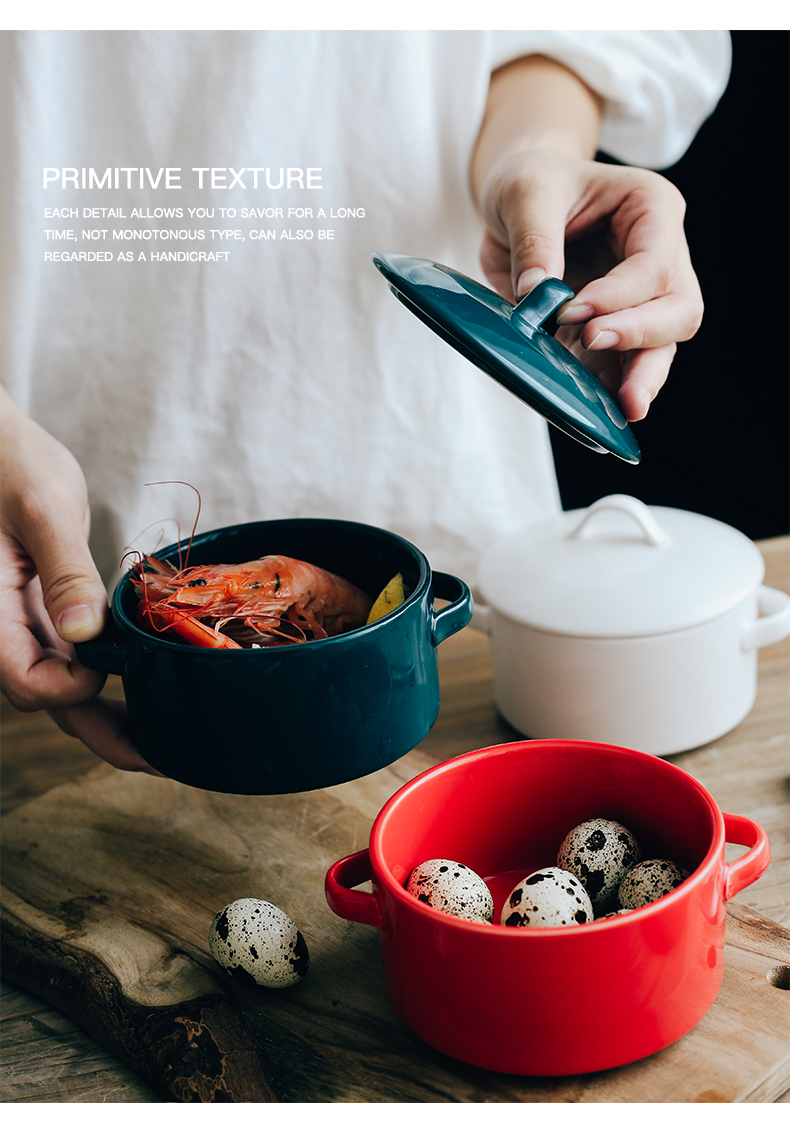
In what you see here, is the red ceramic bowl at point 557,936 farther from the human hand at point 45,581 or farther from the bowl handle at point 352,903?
the human hand at point 45,581

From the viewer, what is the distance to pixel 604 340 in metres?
0.57

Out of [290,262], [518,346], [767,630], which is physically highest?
[290,262]

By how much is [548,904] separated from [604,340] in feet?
1.11

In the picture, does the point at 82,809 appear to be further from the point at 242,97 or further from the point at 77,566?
the point at 242,97

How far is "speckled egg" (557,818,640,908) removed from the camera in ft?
1.72

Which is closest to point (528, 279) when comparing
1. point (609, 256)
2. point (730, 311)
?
point (609, 256)

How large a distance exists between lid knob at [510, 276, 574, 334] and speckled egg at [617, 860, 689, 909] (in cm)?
31

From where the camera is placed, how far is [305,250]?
2.97ft

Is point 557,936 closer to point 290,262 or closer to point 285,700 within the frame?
point 285,700

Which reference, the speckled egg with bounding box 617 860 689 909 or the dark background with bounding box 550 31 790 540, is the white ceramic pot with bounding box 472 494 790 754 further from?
the dark background with bounding box 550 31 790 540

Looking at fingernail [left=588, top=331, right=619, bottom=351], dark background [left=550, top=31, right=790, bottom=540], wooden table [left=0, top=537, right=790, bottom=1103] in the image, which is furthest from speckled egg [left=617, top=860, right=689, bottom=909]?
dark background [left=550, top=31, right=790, bottom=540]

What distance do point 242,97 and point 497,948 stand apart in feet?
2.50

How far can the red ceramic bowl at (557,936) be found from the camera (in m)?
0.43
